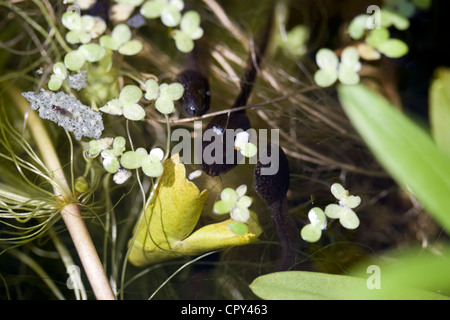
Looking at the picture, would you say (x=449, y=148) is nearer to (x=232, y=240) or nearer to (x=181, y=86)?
(x=232, y=240)

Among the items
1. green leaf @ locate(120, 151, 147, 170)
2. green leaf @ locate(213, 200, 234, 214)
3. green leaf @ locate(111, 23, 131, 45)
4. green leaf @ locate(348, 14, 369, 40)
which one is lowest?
green leaf @ locate(213, 200, 234, 214)

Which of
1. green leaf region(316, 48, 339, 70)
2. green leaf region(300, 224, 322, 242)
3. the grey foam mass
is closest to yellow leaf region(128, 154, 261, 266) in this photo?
green leaf region(300, 224, 322, 242)

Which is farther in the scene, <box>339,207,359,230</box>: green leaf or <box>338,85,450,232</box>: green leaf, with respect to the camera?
<box>339,207,359,230</box>: green leaf

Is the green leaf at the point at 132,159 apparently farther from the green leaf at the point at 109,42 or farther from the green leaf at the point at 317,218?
the green leaf at the point at 317,218

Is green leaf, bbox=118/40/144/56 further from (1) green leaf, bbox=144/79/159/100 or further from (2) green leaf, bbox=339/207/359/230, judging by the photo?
(2) green leaf, bbox=339/207/359/230

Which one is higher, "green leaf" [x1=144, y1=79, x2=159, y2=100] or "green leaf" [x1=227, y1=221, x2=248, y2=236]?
"green leaf" [x1=144, y1=79, x2=159, y2=100]

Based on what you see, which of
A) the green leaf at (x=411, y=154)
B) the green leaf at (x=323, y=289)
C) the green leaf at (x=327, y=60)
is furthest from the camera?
the green leaf at (x=327, y=60)

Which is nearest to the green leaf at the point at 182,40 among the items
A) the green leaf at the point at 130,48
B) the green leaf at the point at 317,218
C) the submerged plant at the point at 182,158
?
the submerged plant at the point at 182,158
